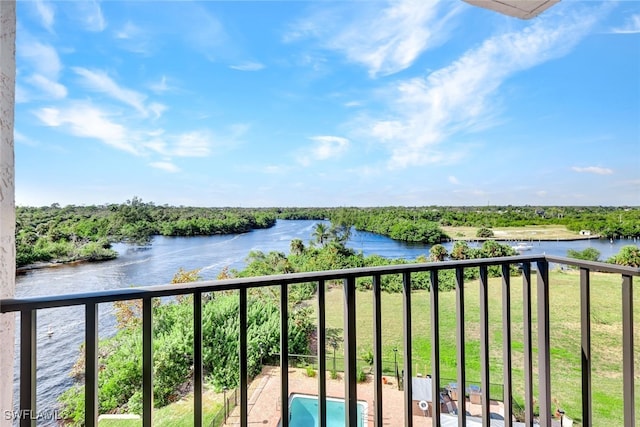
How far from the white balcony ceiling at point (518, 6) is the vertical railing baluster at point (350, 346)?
145 cm

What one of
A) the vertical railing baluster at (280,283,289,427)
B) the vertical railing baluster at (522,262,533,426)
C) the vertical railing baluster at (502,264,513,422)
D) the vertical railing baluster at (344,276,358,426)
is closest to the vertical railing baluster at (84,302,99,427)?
the vertical railing baluster at (280,283,289,427)

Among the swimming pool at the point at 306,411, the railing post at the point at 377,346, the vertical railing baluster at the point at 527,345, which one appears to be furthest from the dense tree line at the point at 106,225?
the swimming pool at the point at 306,411

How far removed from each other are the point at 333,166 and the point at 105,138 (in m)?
4.48

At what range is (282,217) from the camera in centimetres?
570

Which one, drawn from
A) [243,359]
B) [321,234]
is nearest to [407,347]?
[243,359]

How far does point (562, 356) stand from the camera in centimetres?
279

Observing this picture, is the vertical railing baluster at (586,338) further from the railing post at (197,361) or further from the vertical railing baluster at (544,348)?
the railing post at (197,361)

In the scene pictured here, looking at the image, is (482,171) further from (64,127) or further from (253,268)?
(64,127)

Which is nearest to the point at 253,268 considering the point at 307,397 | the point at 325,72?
the point at 307,397

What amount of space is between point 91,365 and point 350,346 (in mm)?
932

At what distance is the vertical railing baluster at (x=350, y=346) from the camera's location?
1282mm

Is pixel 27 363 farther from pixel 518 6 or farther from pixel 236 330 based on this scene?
pixel 236 330

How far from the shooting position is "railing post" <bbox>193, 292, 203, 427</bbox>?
1.09 m

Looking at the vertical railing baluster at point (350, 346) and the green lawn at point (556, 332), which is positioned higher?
the vertical railing baluster at point (350, 346)
